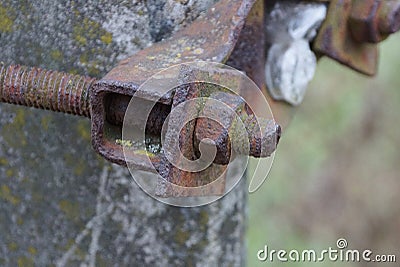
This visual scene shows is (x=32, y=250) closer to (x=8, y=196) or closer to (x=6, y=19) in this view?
(x=8, y=196)

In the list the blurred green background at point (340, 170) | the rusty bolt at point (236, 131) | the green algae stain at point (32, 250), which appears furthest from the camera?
the blurred green background at point (340, 170)

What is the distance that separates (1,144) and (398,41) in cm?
247

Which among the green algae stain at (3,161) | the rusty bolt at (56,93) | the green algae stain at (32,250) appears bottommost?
the green algae stain at (32,250)

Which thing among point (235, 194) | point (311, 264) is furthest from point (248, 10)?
point (311, 264)

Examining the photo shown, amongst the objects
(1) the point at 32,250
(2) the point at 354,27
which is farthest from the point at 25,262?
(2) the point at 354,27

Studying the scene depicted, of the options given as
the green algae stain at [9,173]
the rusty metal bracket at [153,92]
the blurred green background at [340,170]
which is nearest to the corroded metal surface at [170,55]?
the rusty metal bracket at [153,92]

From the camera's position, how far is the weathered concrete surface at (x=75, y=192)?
802 millimetres

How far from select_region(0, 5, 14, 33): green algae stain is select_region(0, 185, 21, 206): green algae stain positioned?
205mm

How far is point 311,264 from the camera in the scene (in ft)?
8.28

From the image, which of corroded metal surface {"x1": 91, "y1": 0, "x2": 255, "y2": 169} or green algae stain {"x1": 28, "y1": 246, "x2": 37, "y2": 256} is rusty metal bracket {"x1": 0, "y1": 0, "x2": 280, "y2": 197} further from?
green algae stain {"x1": 28, "y1": 246, "x2": 37, "y2": 256}

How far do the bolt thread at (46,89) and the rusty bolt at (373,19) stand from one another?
36 cm

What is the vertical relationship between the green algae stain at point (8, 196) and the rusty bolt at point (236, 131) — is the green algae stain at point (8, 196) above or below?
below

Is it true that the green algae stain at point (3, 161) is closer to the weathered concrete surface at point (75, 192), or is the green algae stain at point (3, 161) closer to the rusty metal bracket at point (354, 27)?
the weathered concrete surface at point (75, 192)

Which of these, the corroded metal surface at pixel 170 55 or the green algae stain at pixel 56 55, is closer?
the corroded metal surface at pixel 170 55
